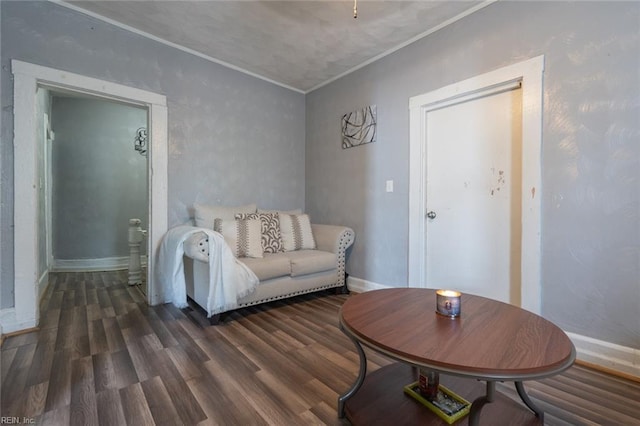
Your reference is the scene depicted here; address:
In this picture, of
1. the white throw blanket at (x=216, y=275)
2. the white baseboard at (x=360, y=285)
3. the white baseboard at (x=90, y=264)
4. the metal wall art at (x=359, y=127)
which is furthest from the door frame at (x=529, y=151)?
the white baseboard at (x=90, y=264)

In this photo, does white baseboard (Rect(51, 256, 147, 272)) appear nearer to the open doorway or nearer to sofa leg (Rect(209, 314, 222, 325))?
the open doorway

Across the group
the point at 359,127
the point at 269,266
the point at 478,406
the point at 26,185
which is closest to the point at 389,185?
the point at 359,127

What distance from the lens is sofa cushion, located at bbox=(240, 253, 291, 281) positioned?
2.28 metres

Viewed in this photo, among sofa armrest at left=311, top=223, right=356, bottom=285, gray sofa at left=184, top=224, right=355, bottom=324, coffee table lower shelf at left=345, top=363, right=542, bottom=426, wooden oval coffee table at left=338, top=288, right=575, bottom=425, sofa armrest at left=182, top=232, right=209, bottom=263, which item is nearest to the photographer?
Answer: wooden oval coffee table at left=338, top=288, right=575, bottom=425

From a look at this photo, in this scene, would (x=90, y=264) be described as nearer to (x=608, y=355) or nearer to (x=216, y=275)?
(x=216, y=275)

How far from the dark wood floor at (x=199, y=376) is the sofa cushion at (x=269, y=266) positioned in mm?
354

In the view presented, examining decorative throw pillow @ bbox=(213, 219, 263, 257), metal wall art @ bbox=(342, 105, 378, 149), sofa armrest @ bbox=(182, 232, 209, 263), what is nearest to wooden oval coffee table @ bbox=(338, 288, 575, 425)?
sofa armrest @ bbox=(182, 232, 209, 263)

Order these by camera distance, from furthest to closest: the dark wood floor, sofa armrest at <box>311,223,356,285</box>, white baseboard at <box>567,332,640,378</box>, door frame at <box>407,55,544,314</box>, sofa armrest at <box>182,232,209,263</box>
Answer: sofa armrest at <box>311,223,356,285</box>, sofa armrest at <box>182,232,209,263</box>, door frame at <box>407,55,544,314</box>, white baseboard at <box>567,332,640,378</box>, the dark wood floor

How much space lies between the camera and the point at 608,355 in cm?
156

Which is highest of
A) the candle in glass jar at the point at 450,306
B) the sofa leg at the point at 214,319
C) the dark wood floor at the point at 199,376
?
the candle in glass jar at the point at 450,306

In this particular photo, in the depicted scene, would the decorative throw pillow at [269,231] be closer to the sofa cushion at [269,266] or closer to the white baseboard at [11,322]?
the sofa cushion at [269,266]

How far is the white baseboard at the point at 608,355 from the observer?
1483 mm

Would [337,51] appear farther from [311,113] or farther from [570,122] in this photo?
[570,122]

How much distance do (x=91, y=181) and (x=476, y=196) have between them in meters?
4.88
